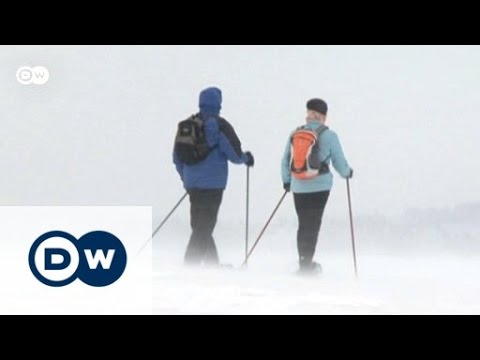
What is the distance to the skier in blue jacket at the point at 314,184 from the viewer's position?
8.24 m

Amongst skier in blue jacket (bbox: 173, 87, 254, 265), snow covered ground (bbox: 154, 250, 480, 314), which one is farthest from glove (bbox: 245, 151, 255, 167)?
snow covered ground (bbox: 154, 250, 480, 314)

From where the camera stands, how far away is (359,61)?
8562mm

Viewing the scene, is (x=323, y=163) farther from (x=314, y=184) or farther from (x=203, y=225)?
(x=203, y=225)

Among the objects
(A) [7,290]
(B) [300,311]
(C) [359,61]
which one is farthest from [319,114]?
(A) [7,290]

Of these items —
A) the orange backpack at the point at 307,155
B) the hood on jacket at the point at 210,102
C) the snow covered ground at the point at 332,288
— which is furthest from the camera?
the hood on jacket at the point at 210,102

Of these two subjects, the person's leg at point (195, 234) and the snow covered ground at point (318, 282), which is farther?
the person's leg at point (195, 234)

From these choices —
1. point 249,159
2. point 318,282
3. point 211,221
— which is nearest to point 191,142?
point 249,159

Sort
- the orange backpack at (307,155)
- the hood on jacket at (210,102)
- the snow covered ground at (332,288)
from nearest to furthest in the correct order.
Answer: the snow covered ground at (332,288) → the orange backpack at (307,155) → the hood on jacket at (210,102)

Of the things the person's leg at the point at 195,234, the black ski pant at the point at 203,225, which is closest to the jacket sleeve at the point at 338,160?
the black ski pant at the point at 203,225

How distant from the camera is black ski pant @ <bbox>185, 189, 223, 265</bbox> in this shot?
8.34 metres

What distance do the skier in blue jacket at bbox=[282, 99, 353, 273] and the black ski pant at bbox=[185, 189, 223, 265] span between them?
494 mm

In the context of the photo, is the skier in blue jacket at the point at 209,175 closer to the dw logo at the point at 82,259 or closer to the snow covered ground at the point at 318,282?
the snow covered ground at the point at 318,282

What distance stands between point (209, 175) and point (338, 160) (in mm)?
844

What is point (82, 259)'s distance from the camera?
8125 mm
